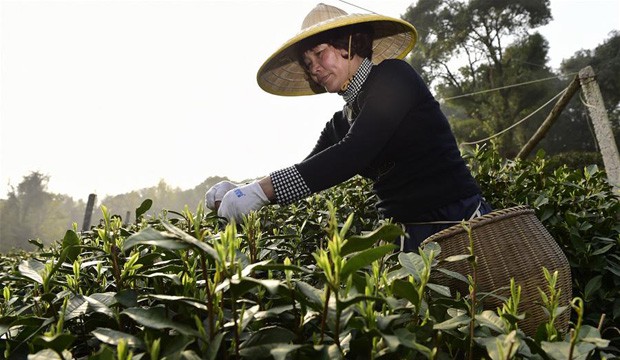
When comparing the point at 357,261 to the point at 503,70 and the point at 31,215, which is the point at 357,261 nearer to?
the point at 503,70

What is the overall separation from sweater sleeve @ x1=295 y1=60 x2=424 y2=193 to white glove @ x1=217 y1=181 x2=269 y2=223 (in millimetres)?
209

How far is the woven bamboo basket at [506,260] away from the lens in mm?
1600

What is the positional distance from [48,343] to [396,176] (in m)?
1.87

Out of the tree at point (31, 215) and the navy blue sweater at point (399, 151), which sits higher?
the tree at point (31, 215)

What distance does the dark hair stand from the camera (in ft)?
7.94

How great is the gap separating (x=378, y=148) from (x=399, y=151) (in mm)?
328

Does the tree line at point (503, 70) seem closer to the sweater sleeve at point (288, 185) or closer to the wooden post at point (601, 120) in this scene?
the wooden post at point (601, 120)

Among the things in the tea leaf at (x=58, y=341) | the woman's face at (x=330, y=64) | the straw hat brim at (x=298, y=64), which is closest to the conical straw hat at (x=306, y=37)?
the straw hat brim at (x=298, y=64)

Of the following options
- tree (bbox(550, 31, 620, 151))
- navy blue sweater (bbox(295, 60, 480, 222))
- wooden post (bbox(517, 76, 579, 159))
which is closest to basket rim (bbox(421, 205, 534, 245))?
navy blue sweater (bbox(295, 60, 480, 222))

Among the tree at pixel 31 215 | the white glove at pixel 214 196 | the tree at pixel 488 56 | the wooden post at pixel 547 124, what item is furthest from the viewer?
the tree at pixel 31 215

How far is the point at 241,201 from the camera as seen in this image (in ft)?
6.21

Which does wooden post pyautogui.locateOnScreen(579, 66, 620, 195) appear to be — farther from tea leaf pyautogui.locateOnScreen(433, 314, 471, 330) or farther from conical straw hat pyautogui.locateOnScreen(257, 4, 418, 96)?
tea leaf pyautogui.locateOnScreen(433, 314, 471, 330)

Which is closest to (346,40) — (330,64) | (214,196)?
(330,64)

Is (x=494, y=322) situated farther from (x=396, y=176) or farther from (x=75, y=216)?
(x=75, y=216)
